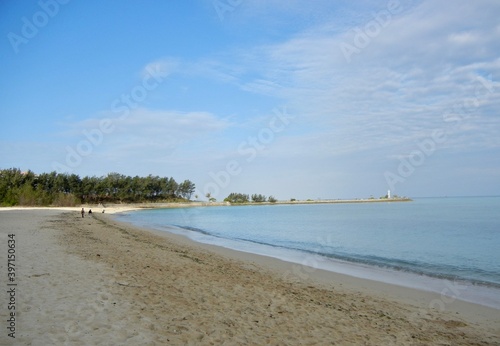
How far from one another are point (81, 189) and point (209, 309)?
366ft

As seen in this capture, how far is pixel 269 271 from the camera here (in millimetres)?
14086

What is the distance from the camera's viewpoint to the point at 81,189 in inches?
4242

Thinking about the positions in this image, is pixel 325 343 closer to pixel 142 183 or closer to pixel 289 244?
→ pixel 289 244

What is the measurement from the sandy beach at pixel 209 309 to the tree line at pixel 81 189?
77.5m

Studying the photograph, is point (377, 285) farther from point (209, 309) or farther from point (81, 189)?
point (81, 189)

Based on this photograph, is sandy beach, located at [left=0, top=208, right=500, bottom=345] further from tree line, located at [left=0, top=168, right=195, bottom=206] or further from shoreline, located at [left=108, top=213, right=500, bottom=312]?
tree line, located at [left=0, top=168, right=195, bottom=206]

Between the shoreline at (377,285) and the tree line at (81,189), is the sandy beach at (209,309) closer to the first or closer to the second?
the shoreline at (377,285)

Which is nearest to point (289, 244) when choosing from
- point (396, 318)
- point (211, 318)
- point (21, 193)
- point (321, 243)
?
point (321, 243)

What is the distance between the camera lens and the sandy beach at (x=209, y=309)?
6043 millimetres

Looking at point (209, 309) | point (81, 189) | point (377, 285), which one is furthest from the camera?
point (81, 189)

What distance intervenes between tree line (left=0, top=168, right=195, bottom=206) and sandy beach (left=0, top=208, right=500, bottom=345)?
254 ft

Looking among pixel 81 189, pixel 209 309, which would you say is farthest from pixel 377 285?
pixel 81 189

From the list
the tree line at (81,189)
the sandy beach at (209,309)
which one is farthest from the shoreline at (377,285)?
the tree line at (81,189)

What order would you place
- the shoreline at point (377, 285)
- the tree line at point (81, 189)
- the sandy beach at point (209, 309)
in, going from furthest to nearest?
the tree line at point (81, 189), the shoreline at point (377, 285), the sandy beach at point (209, 309)
